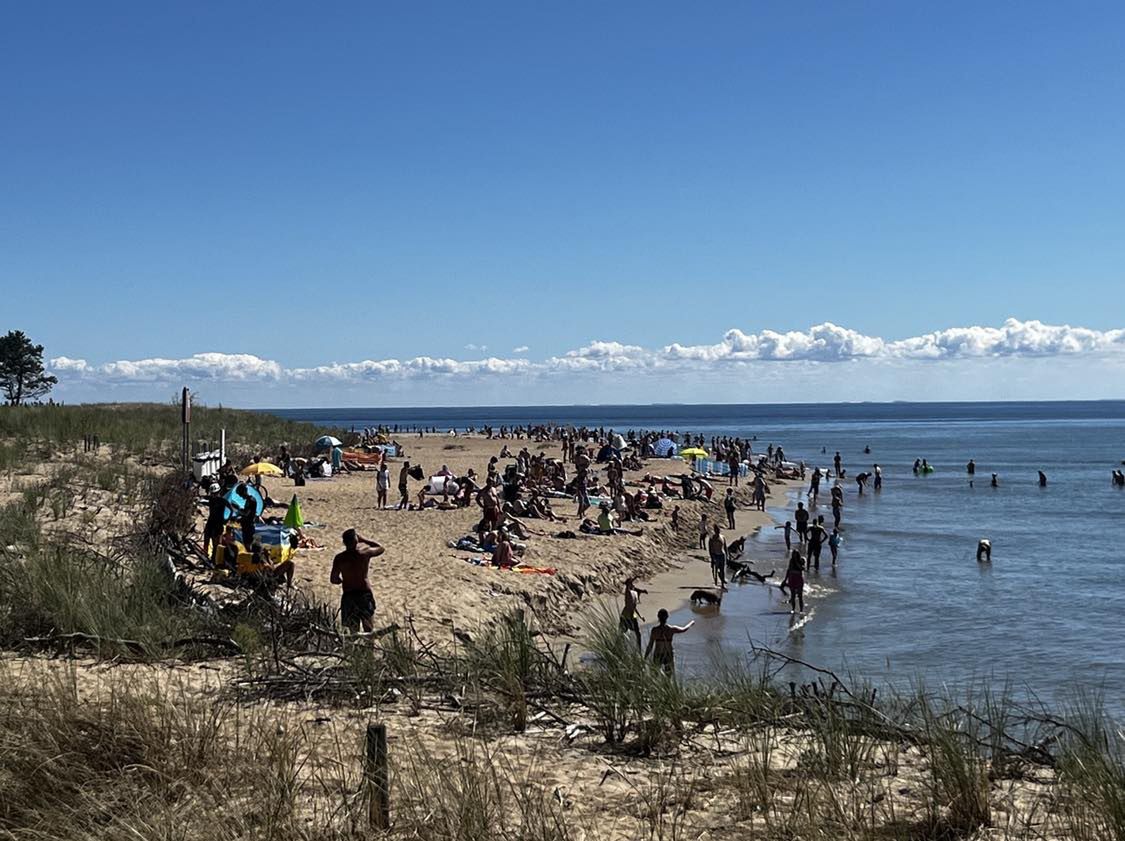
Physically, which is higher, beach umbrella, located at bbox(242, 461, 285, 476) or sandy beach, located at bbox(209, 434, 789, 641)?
beach umbrella, located at bbox(242, 461, 285, 476)

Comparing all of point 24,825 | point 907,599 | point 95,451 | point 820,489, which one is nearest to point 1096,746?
point 24,825

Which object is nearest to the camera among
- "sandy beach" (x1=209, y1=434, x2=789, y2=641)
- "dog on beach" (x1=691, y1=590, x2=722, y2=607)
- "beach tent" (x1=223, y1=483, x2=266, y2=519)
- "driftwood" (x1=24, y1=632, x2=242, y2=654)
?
"driftwood" (x1=24, y1=632, x2=242, y2=654)

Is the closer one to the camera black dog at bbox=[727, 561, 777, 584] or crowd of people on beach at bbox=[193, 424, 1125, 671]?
crowd of people on beach at bbox=[193, 424, 1125, 671]

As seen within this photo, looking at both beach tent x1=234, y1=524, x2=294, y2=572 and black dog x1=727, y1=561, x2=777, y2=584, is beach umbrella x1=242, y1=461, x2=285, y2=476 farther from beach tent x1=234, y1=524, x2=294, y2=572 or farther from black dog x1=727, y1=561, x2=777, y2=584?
black dog x1=727, y1=561, x2=777, y2=584

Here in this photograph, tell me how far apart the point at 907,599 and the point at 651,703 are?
13039mm

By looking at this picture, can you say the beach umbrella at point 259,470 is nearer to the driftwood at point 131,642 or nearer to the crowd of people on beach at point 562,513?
→ the crowd of people on beach at point 562,513

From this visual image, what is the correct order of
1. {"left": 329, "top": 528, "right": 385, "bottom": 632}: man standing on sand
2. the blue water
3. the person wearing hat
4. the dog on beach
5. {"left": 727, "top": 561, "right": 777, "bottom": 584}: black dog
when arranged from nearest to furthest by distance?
{"left": 329, "top": 528, "right": 385, "bottom": 632}: man standing on sand < the blue water < the person wearing hat < the dog on beach < {"left": 727, "top": 561, "right": 777, "bottom": 584}: black dog

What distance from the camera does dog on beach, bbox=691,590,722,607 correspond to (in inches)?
664

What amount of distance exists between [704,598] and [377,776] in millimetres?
13159

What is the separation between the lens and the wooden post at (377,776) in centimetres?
436

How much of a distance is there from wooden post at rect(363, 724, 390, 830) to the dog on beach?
42.2 ft

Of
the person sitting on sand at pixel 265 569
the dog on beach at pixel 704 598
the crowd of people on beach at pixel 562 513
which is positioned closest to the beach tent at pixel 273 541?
Result: the crowd of people on beach at pixel 562 513

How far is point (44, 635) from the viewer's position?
7707mm

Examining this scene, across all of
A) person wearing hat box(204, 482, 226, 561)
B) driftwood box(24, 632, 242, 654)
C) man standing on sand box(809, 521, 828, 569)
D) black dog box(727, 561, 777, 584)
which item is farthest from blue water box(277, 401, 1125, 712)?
person wearing hat box(204, 482, 226, 561)
